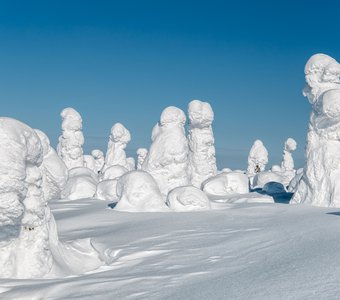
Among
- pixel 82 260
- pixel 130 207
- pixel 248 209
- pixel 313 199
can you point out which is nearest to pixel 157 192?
pixel 130 207

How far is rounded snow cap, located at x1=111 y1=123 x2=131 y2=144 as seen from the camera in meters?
32.8

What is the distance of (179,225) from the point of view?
9938mm

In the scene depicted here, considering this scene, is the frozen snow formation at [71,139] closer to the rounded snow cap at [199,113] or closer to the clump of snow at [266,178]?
the rounded snow cap at [199,113]

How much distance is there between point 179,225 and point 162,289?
15.3 feet

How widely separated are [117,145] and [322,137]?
70.0 feet

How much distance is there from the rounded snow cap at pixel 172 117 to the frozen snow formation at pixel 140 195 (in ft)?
18.1

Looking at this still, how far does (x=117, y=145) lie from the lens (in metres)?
33.2

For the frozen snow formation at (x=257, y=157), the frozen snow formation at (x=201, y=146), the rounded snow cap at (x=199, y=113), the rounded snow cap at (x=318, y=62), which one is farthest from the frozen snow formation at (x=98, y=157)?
the rounded snow cap at (x=318, y=62)

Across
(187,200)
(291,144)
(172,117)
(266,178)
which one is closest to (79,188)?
(172,117)

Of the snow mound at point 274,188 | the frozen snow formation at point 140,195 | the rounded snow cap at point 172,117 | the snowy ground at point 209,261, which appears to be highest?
the rounded snow cap at point 172,117

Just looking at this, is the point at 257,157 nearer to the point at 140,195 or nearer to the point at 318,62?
the point at 318,62

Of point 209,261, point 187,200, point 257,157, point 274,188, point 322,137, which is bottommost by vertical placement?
point 274,188

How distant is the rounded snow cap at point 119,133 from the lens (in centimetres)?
3281

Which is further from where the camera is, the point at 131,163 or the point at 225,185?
the point at 131,163
